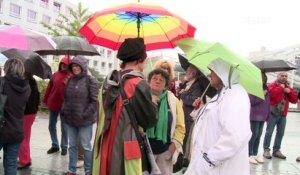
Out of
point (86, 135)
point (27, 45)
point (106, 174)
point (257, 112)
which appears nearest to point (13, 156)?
point (86, 135)

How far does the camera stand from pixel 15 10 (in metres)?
49.8

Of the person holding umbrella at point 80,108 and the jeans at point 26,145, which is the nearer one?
the person holding umbrella at point 80,108

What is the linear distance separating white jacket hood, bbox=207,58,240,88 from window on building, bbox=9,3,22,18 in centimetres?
5005

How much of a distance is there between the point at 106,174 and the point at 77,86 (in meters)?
2.69

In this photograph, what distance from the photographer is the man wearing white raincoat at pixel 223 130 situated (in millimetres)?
2643

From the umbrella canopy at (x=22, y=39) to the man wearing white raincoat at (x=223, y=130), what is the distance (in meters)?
2.86

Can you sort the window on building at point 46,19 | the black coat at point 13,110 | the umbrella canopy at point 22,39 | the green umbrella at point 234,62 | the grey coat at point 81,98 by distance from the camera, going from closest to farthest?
1. the green umbrella at point 234,62
2. the black coat at point 13,110
3. the umbrella canopy at point 22,39
4. the grey coat at point 81,98
5. the window on building at point 46,19

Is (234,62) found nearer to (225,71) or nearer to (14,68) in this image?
(225,71)

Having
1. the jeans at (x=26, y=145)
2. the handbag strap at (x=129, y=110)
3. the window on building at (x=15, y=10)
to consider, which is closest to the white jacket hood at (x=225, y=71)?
the handbag strap at (x=129, y=110)

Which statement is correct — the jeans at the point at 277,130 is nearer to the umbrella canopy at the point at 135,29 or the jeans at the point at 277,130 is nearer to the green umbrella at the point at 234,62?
the umbrella canopy at the point at 135,29

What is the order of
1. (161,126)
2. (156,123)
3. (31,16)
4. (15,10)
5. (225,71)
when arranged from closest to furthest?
1. (225,71)
2. (156,123)
3. (161,126)
4. (15,10)
5. (31,16)

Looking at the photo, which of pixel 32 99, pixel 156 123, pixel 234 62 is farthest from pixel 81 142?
pixel 234 62

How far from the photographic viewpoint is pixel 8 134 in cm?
434

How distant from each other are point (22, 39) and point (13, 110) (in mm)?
1114
